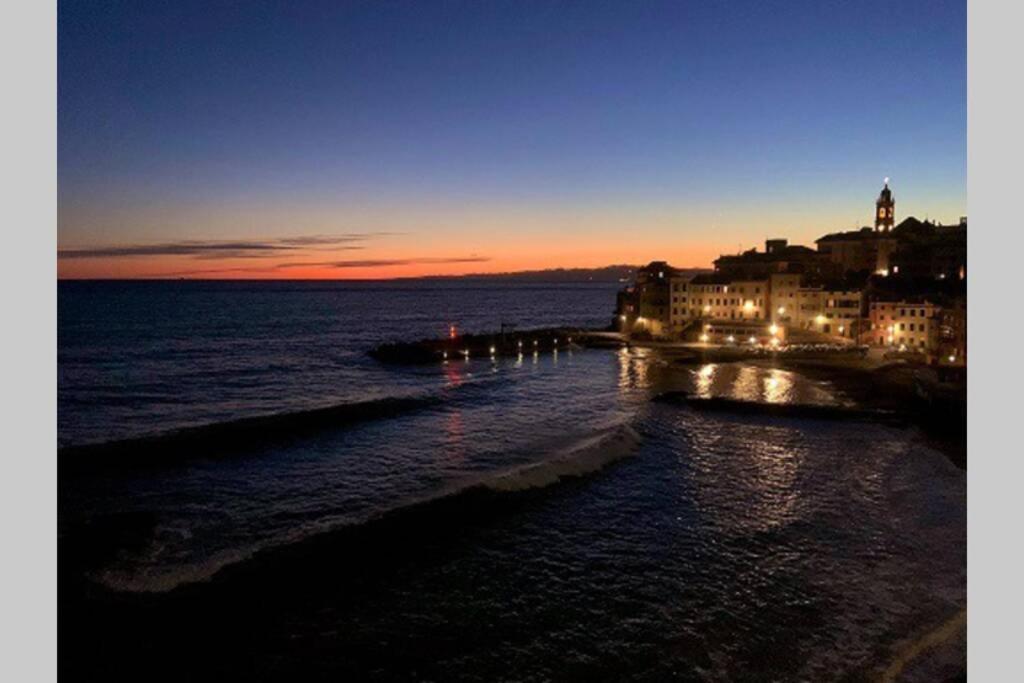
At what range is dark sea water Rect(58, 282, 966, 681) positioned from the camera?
615 inches

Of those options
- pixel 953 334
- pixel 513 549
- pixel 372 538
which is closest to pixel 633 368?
pixel 953 334

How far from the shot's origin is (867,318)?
77.4 metres

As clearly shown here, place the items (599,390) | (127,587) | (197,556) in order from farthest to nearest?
(599,390) < (197,556) < (127,587)

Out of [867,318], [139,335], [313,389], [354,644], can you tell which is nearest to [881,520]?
[354,644]

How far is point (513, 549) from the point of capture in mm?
21891

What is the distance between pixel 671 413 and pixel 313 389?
102 ft

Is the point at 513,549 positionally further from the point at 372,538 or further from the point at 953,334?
the point at 953,334

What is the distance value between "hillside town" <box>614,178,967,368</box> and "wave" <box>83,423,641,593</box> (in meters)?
47.8

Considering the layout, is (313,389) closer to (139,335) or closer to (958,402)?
(958,402)

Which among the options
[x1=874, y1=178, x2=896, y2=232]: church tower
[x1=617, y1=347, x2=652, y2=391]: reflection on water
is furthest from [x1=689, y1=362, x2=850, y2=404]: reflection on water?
[x1=874, y1=178, x2=896, y2=232]: church tower

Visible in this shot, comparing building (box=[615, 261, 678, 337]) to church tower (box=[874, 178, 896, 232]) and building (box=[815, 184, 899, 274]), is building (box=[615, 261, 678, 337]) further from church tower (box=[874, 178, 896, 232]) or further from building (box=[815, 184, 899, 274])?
church tower (box=[874, 178, 896, 232])

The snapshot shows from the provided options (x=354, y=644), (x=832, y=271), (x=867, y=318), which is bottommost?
(x=354, y=644)

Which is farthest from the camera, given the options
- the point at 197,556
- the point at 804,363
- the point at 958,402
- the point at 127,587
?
the point at 804,363

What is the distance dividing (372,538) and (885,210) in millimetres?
106353
